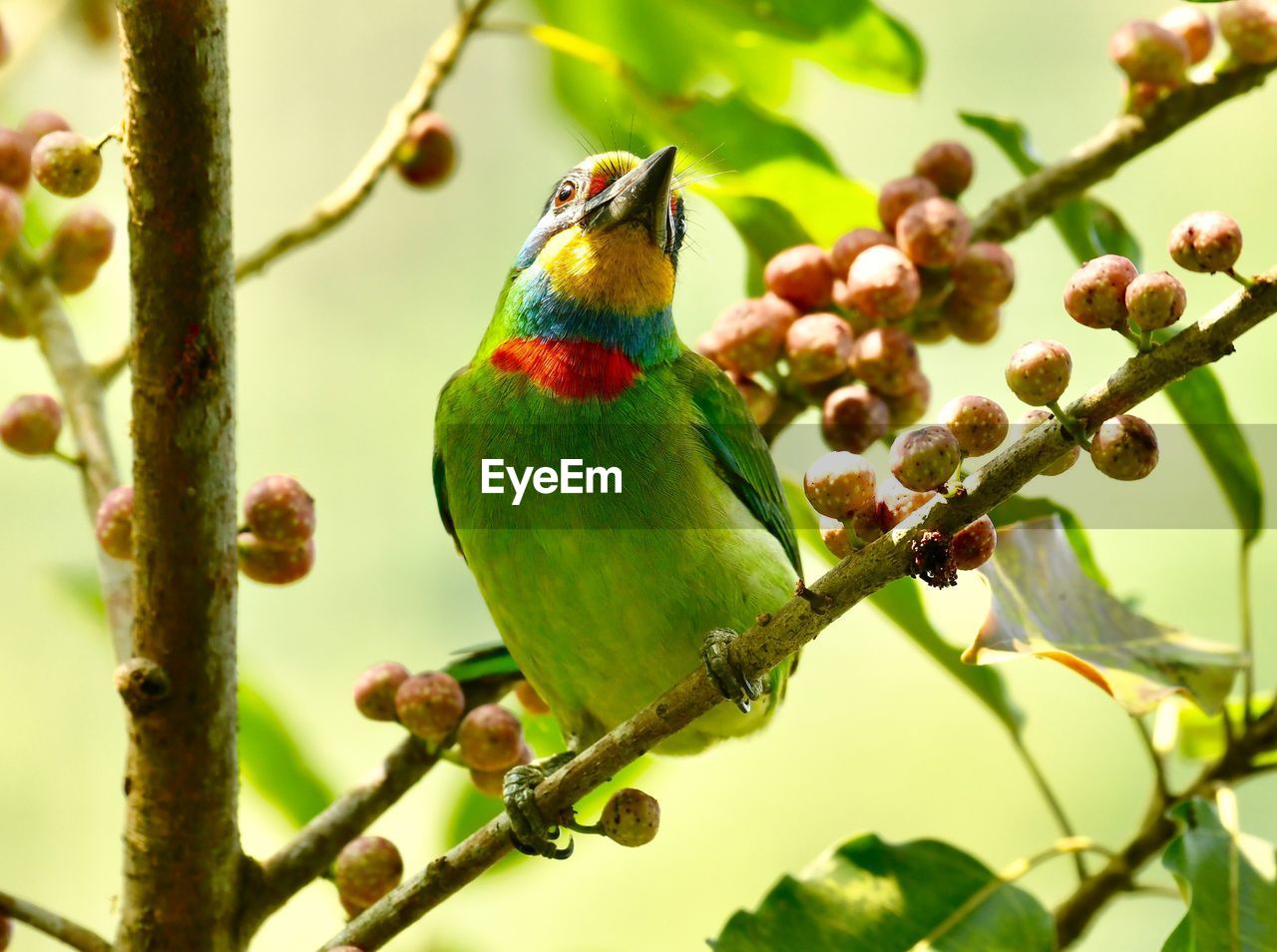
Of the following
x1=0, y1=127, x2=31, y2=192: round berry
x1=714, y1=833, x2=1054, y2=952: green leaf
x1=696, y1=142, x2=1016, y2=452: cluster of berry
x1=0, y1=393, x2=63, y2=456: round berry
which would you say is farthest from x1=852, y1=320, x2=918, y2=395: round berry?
x1=0, y1=127, x2=31, y2=192: round berry

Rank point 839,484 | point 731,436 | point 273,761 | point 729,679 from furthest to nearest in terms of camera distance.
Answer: point 273,761, point 731,436, point 729,679, point 839,484

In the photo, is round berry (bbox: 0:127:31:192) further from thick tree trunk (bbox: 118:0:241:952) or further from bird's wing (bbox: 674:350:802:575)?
bird's wing (bbox: 674:350:802:575)

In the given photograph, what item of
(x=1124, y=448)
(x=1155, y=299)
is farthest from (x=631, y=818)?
(x=1155, y=299)

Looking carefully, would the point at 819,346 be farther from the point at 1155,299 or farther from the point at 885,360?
the point at 1155,299

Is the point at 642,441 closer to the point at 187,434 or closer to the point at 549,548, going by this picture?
the point at 549,548

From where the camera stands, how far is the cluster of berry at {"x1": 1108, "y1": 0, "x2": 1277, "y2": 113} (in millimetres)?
2842

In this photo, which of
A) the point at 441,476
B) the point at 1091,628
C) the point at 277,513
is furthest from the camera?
the point at 441,476

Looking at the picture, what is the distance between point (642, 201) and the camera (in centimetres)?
275

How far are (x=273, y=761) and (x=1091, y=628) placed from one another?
1.84 m

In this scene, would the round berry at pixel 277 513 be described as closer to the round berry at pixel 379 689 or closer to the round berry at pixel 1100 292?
the round berry at pixel 379 689

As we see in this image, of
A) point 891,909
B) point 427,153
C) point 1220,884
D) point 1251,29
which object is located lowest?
point 1220,884

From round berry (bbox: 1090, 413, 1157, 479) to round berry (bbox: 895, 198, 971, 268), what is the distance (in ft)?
4.12

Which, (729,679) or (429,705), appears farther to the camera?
(429,705)

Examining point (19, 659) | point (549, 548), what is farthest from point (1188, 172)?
point (19, 659)
